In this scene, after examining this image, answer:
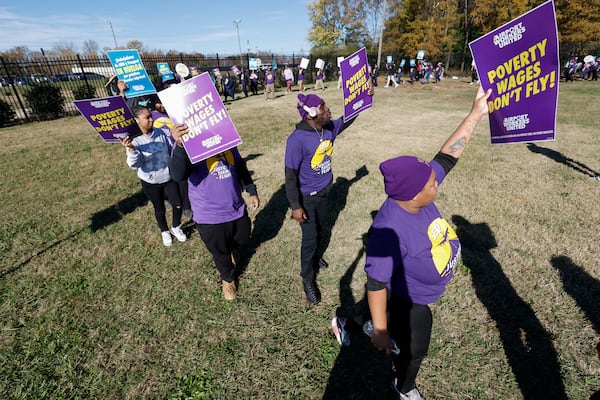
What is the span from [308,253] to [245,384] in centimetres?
142

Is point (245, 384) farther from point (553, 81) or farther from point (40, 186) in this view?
point (40, 186)

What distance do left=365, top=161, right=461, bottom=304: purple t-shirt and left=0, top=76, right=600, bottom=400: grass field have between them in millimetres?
1260

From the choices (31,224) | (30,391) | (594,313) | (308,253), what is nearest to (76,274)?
(30,391)

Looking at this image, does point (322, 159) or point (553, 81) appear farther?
point (322, 159)

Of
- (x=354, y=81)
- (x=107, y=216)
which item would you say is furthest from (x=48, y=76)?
(x=354, y=81)

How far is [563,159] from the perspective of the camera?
7.39 m

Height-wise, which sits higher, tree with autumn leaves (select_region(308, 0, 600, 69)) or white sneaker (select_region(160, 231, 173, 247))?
tree with autumn leaves (select_region(308, 0, 600, 69))

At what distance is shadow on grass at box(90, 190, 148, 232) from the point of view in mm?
5531

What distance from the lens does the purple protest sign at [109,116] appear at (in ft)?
11.9

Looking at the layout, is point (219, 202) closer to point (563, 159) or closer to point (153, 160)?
point (153, 160)

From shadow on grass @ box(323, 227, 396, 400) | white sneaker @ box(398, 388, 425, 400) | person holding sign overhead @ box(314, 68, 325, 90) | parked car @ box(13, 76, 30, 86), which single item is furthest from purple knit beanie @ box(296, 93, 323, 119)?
person holding sign overhead @ box(314, 68, 325, 90)

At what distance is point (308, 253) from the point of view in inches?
133

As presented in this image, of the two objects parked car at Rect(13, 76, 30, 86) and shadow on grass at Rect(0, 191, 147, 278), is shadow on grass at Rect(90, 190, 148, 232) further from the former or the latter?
parked car at Rect(13, 76, 30, 86)

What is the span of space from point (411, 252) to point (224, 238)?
2.13 m
